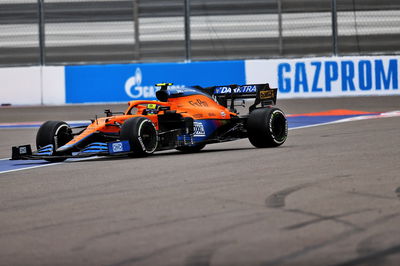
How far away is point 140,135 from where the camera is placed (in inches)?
426

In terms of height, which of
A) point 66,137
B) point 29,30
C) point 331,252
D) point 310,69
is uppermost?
point 29,30

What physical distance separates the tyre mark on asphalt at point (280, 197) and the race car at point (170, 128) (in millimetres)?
3878

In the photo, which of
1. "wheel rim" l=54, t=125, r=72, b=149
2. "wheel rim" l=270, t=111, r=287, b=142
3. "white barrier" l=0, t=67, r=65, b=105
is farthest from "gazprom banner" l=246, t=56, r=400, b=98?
"wheel rim" l=54, t=125, r=72, b=149

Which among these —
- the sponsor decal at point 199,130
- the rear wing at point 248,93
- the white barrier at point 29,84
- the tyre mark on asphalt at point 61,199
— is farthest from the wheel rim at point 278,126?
the white barrier at point 29,84

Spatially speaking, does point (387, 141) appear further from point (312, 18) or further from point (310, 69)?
point (312, 18)

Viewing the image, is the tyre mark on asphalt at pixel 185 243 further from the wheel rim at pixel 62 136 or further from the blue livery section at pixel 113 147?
the wheel rim at pixel 62 136

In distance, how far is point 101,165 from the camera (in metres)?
10.2

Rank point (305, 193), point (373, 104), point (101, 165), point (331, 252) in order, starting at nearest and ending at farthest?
point (331, 252)
point (305, 193)
point (101, 165)
point (373, 104)

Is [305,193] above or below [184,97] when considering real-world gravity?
below

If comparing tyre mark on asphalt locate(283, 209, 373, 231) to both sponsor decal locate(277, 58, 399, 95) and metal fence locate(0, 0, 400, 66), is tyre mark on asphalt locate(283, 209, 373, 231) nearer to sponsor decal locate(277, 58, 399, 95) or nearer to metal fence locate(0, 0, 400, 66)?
sponsor decal locate(277, 58, 399, 95)

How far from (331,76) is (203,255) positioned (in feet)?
54.6

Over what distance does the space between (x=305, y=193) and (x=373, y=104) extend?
1378cm

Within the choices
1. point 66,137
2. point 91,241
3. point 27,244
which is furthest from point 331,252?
point 66,137

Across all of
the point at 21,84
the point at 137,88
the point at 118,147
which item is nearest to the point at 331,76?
the point at 137,88
